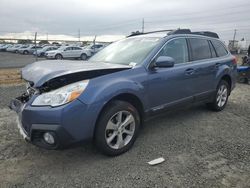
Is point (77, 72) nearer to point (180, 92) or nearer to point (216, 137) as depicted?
point (180, 92)

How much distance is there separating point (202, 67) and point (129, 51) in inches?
59.5

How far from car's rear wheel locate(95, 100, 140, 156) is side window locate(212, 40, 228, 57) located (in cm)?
288

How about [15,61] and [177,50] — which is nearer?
[177,50]

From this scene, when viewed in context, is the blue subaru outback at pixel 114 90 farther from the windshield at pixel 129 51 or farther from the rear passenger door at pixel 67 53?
the rear passenger door at pixel 67 53

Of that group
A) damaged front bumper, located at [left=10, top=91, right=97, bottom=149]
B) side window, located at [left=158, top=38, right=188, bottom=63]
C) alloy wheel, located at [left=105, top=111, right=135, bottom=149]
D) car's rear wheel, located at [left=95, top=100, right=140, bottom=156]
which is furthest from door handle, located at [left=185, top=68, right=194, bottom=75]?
damaged front bumper, located at [left=10, top=91, right=97, bottom=149]

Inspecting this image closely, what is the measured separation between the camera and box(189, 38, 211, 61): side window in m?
4.72

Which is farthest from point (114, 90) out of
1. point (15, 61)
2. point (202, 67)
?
point (15, 61)

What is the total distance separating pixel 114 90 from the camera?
3229mm

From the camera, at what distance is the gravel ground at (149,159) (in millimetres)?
2906

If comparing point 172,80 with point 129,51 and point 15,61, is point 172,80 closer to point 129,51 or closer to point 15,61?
point 129,51

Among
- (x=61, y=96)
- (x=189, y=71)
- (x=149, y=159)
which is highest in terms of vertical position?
(x=189, y=71)

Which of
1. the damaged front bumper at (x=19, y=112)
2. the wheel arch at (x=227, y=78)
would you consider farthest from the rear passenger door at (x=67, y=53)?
the damaged front bumper at (x=19, y=112)

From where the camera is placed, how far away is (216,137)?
419 centimetres

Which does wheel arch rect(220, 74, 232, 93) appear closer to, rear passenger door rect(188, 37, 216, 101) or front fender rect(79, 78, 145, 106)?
rear passenger door rect(188, 37, 216, 101)
